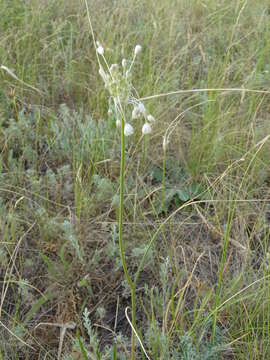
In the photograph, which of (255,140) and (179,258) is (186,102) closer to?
(255,140)

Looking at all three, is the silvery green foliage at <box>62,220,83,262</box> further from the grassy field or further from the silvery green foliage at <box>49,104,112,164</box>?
the silvery green foliage at <box>49,104,112,164</box>

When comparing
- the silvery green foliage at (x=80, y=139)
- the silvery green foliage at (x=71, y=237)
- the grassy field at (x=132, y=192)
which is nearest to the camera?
the grassy field at (x=132, y=192)

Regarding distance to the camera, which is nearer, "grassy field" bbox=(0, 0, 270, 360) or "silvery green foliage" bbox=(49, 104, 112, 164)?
"grassy field" bbox=(0, 0, 270, 360)

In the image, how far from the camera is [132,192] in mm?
2016

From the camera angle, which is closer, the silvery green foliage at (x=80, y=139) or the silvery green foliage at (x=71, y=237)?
the silvery green foliage at (x=71, y=237)

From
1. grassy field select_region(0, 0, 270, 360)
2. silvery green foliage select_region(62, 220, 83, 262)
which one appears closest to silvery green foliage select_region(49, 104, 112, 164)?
grassy field select_region(0, 0, 270, 360)

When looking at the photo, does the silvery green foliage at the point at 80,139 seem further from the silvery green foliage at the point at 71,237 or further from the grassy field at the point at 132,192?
the silvery green foliage at the point at 71,237

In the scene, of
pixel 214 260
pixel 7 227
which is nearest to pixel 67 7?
pixel 7 227

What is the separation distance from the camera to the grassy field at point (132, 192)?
148cm

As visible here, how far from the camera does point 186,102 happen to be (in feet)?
8.14

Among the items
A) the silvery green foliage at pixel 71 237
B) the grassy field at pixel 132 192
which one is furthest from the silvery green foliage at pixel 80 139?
the silvery green foliage at pixel 71 237

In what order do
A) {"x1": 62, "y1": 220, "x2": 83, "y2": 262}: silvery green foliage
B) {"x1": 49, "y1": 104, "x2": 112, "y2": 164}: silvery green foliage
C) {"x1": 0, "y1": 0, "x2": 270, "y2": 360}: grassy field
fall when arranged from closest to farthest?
{"x1": 0, "y1": 0, "x2": 270, "y2": 360}: grassy field, {"x1": 62, "y1": 220, "x2": 83, "y2": 262}: silvery green foliage, {"x1": 49, "y1": 104, "x2": 112, "y2": 164}: silvery green foliage

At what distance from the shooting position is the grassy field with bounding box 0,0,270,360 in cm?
148

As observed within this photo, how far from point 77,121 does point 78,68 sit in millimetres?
647
